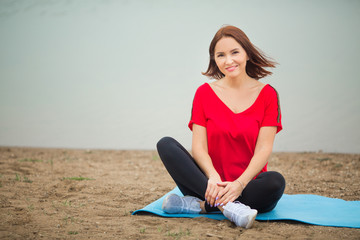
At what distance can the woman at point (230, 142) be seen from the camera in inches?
78.8

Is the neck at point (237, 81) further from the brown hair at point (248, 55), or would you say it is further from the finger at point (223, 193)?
the finger at point (223, 193)

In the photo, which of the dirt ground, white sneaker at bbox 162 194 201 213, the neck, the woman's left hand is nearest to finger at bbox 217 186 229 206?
the woman's left hand

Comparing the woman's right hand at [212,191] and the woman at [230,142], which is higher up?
the woman at [230,142]

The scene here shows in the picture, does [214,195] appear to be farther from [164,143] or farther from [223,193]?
[164,143]

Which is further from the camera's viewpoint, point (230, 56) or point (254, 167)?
point (230, 56)

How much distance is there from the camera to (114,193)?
9.23 feet

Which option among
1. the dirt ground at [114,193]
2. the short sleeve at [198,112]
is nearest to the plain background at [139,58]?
the dirt ground at [114,193]

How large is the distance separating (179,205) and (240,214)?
0.41 metres

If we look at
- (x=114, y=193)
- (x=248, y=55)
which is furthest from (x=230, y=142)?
(x=114, y=193)

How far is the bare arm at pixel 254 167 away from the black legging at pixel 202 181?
0.15 ft

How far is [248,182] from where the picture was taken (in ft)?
6.64

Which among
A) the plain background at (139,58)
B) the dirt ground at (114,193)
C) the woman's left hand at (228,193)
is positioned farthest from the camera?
the plain background at (139,58)

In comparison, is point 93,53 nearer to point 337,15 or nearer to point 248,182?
point 337,15

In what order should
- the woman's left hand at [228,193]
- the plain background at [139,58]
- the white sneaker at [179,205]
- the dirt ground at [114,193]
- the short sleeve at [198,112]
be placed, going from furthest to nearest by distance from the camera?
the plain background at [139,58] → the short sleeve at [198,112] → the white sneaker at [179,205] → the woman's left hand at [228,193] → the dirt ground at [114,193]
